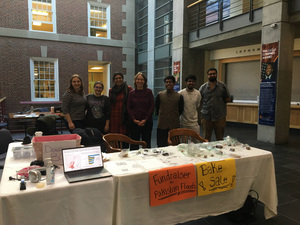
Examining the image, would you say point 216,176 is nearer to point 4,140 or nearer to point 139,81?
point 139,81

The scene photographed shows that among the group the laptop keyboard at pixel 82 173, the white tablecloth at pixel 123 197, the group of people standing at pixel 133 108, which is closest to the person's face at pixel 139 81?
the group of people standing at pixel 133 108

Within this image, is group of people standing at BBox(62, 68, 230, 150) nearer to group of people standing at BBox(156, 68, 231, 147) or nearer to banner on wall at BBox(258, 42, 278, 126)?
group of people standing at BBox(156, 68, 231, 147)

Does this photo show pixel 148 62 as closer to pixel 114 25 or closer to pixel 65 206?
pixel 114 25

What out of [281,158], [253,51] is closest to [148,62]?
[253,51]

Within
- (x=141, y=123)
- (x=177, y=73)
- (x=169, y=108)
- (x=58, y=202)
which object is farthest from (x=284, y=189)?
(x=177, y=73)

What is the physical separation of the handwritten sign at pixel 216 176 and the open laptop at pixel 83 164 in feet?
2.77

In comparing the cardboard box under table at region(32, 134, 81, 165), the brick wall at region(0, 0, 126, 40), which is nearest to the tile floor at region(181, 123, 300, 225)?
the cardboard box under table at region(32, 134, 81, 165)

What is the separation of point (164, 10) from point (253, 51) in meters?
4.56

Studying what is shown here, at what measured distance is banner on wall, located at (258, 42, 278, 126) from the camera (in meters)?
6.00

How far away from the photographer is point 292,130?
26.5 feet

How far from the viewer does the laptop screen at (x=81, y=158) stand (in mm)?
1876

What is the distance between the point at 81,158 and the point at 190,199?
1.02 metres

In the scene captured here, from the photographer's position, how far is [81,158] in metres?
1.93

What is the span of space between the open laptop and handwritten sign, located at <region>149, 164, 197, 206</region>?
0.40 meters
